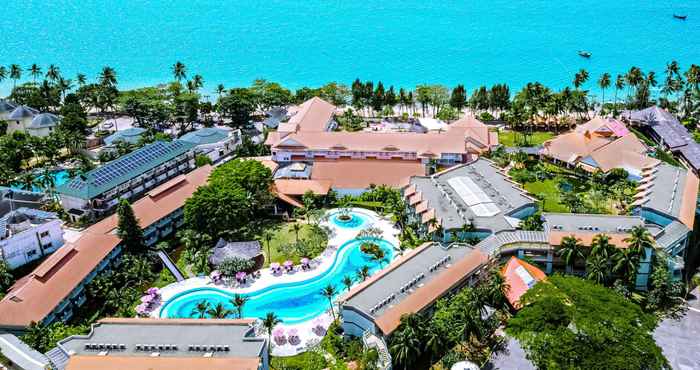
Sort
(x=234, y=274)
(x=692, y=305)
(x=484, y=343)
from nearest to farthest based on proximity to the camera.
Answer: (x=484, y=343), (x=692, y=305), (x=234, y=274)

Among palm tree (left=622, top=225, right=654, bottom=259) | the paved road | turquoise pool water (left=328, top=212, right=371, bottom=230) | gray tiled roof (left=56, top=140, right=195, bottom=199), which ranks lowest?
the paved road

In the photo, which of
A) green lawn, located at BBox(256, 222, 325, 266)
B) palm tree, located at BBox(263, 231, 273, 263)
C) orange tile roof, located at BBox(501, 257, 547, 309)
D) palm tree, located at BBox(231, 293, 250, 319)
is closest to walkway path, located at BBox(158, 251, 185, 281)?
palm tree, located at BBox(231, 293, 250, 319)

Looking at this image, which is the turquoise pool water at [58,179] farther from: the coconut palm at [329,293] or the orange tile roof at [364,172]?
the coconut palm at [329,293]

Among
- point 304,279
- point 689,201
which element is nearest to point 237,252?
point 304,279

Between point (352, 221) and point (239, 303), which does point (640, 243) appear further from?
point (239, 303)

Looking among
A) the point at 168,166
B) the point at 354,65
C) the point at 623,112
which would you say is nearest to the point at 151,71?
the point at 354,65

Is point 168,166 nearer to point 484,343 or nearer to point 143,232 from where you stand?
point 143,232

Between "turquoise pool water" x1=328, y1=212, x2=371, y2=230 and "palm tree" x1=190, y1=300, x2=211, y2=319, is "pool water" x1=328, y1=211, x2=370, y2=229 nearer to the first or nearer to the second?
"turquoise pool water" x1=328, y1=212, x2=371, y2=230
